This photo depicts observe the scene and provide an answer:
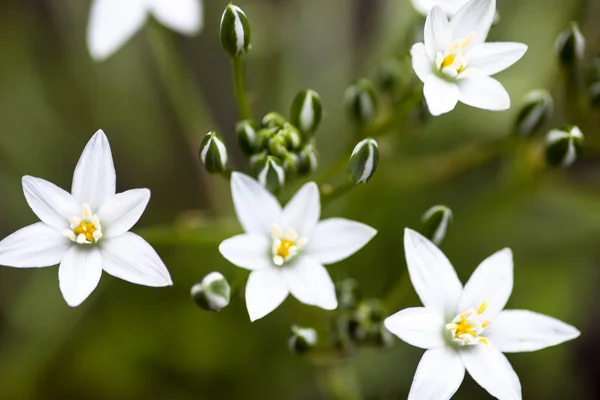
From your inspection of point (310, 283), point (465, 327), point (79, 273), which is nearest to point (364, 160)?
point (310, 283)

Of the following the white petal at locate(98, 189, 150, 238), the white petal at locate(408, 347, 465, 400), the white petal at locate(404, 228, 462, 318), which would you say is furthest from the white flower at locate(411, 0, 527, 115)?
the white petal at locate(98, 189, 150, 238)

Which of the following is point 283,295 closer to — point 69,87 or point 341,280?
point 341,280

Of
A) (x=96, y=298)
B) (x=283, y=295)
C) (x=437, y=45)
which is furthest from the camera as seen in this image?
(x=96, y=298)

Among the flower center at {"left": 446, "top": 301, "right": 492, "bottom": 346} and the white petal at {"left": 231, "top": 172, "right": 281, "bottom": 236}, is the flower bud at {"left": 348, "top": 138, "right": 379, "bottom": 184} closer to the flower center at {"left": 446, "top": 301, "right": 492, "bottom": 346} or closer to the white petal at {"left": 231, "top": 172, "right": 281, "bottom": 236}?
the white petal at {"left": 231, "top": 172, "right": 281, "bottom": 236}

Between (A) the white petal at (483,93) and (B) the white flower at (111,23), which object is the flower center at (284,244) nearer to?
(A) the white petal at (483,93)

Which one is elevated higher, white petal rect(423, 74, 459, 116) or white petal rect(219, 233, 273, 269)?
white petal rect(423, 74, 459, 116)

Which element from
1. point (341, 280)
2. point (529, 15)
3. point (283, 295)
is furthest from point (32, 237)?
point (529, 15)

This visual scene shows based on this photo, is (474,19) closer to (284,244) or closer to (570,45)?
(570,45)
